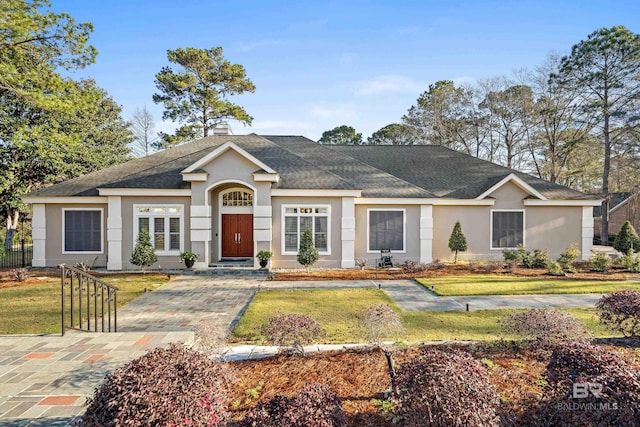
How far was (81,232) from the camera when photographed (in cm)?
1479

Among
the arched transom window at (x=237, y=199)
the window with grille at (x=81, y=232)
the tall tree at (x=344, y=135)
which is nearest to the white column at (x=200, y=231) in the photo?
the arched transom window at (x=237, y=199)

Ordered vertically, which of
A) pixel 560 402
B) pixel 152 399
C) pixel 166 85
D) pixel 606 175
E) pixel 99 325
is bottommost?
pixel 99 325

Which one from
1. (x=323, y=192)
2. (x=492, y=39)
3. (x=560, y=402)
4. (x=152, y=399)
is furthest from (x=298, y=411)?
(x=492, y=39)

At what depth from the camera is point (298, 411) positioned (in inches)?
106

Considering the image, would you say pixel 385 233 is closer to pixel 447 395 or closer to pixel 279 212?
pixel 279 212

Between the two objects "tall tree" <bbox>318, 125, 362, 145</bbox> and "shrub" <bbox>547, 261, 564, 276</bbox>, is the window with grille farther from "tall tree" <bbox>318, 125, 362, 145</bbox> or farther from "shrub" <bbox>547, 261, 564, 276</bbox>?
"tall tree" <bbox>318, 125, 362, 145</bbox>

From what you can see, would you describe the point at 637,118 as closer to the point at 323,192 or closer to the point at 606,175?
the point at 606,175

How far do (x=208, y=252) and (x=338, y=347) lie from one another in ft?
33.5

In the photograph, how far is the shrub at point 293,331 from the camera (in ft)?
16.0

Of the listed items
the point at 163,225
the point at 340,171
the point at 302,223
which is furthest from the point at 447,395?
the point at 340,171

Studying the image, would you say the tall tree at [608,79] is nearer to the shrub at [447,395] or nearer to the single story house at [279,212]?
the single story house at [279,212]

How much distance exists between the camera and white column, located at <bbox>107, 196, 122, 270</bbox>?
14.2 m

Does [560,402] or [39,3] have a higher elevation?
[39,3]

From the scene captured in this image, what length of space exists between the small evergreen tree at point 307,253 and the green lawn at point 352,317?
306cm
